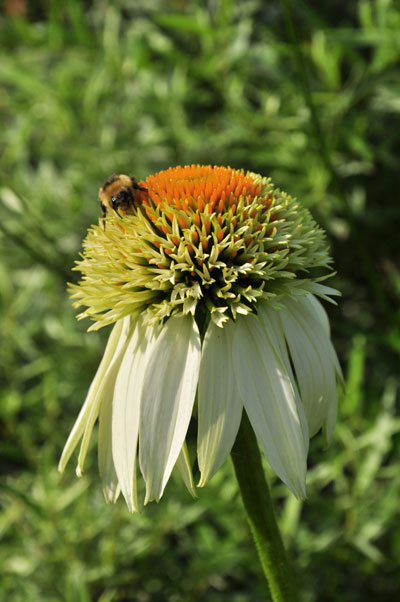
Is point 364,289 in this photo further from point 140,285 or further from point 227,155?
point 140,285

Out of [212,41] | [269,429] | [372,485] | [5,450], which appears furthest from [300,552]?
[212,41]

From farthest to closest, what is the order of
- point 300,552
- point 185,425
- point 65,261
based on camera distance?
point 65,261, point 300,552, point 185,425

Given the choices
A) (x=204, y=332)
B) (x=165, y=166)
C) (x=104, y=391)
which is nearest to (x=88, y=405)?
(x=104, y=391)

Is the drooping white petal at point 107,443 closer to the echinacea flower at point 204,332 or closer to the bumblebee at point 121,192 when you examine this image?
the echinacea flower at point 204,332

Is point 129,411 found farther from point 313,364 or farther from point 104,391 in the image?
point 313,364

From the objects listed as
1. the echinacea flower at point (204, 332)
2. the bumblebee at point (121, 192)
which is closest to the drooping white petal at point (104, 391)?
the echinacea flower at point (204, 332)

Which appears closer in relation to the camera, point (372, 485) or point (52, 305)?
point (372, 485)

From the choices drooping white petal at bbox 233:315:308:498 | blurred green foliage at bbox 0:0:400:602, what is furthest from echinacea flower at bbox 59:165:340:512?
blurred green foliage at bbox 0:0:400:602
